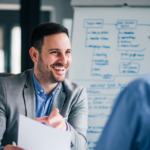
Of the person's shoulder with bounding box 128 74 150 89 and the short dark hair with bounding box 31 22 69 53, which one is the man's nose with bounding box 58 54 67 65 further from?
the person's shoulder with bounding box 128 74 150 89

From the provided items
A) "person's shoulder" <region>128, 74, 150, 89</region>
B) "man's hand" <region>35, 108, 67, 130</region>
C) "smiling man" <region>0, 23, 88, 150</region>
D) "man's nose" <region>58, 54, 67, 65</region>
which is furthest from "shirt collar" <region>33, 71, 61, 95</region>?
"person's shoulder" <region>128, 74, 150, 89</region>

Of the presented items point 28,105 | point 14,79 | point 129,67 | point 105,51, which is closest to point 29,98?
point 28,105

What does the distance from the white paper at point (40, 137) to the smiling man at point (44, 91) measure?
14.0 inches

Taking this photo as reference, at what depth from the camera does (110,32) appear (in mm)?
1751

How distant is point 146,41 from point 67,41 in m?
0.88

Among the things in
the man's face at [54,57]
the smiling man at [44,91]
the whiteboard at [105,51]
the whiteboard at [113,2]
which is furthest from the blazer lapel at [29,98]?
the whiteboard at [113,2]

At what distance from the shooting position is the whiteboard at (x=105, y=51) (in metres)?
1.75

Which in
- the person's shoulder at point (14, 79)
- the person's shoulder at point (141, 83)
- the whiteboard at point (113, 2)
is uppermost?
the whiteboard at point (113, 2)

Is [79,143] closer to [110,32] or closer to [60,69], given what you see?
[60,69]

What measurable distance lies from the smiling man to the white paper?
355mm

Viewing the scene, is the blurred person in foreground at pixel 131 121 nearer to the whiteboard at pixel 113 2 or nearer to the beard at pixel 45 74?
the beard at pixel 45 74

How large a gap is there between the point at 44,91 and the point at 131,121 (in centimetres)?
91

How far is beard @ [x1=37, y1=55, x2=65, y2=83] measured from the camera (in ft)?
3.97

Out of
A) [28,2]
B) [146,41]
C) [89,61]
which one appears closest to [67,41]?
[89,61]
